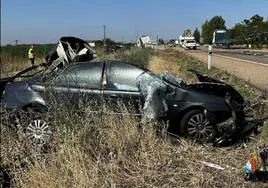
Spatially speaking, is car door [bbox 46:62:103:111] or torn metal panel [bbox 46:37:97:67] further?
torn metal panel [bbox 46:37:97:67]

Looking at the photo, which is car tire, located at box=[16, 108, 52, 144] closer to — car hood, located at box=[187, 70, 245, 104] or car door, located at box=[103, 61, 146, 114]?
car door, located at box=[103, 61, 146, 114]

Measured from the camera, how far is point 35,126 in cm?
777

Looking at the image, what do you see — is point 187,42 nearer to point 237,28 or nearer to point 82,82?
point 237,28

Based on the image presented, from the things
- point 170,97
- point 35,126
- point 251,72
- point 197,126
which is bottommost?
point 251,72

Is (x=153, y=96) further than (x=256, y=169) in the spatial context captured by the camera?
Yes

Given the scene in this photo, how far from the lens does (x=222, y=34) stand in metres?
80.3

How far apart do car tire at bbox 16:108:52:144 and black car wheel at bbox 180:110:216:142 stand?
7.93 feet

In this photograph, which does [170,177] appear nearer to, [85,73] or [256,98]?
[85,73]

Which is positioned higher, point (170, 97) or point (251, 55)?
point (170, 97)

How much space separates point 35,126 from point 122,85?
1.95 metres

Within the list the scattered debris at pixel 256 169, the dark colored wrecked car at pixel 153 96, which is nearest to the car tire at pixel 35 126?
the dark colored wrecked car at pixel 153 96

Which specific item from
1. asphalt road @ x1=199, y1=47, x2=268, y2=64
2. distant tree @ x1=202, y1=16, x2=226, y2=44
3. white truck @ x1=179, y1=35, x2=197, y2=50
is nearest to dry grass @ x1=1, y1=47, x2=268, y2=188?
asphalt road @ x1=199, y1=47, x2=268, y2=64

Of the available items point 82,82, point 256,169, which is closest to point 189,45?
point 82,82

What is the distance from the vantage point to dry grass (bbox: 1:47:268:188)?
5.93 meters
